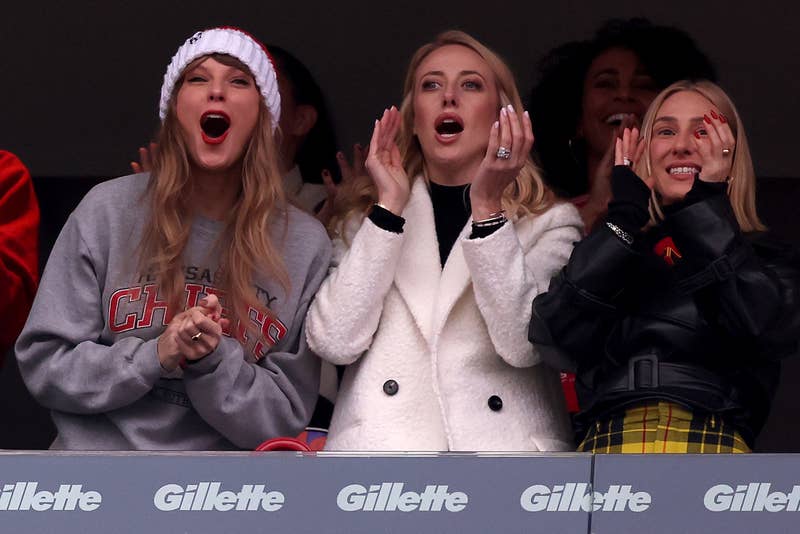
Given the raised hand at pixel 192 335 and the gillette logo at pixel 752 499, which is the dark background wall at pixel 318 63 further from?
the gillette logo at pixel 752 499

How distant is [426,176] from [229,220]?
0.50 meters

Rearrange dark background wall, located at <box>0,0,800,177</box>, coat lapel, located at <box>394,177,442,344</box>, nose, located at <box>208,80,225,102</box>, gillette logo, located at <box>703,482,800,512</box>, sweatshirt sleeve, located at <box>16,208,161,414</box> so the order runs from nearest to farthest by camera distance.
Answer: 1. gillette logo, located at <box>703,482,800,512</box>
2. sweatshirt sleeve, located at <box>16,208,161,414</box>
3. coat lapel, located at <box>394,177,442,344</box>
4. nose, located at <box>208,80,225,102</box>
5. dark background wall, located at <box>0,0,800,177</box>

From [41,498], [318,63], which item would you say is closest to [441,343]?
[41,498]

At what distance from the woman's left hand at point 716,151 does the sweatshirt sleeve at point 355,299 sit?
690 mm

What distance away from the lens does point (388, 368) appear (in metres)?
4.24

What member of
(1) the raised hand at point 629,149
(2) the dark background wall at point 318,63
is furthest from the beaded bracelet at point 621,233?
(2) the dark background wall at point 318,63

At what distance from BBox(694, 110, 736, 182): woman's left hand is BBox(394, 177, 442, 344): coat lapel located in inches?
25.5

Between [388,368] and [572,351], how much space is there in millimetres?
452

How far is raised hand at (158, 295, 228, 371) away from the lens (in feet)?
12.9

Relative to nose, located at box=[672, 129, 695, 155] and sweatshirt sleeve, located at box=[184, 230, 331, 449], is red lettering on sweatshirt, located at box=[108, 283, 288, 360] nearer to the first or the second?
sweatshirt sleeve, located at box=[184, 230, 331, 449]

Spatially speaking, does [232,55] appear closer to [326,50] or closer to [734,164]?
[734,164]

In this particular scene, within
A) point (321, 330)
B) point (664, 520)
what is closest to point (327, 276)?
point (321, 330)

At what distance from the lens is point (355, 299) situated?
418 cm

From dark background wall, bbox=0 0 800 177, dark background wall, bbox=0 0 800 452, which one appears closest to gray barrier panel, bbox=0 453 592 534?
dark background wall, bbox=0 0 800 452
